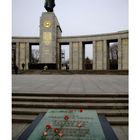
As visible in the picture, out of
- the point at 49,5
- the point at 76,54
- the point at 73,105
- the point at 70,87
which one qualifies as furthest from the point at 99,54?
the point at 73,105

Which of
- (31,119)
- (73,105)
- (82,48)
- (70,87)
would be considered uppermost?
(82,48)

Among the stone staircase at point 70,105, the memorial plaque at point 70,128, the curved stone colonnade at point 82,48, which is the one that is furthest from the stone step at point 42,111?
the curved stone colonnade at point 82,48

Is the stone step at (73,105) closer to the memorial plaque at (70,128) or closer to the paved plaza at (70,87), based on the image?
the paved plaza at (70,87)

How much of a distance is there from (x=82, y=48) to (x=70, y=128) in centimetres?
3651

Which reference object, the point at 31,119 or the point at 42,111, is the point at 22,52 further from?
the point at 31,119

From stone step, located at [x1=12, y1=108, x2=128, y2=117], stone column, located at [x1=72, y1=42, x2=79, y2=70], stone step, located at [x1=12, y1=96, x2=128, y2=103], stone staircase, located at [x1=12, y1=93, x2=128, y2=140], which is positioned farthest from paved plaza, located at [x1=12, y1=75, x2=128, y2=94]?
stone column, located at [x1=72, y1=42, x2=79, y2=70]

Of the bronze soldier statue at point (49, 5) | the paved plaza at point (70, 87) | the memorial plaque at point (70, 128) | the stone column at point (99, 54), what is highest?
the bronze soldier statue at point (49, 5)

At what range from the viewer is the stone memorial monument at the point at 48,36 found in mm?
36062

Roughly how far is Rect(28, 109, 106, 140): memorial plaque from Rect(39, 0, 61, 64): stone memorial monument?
31.9 metres

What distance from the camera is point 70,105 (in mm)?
6176

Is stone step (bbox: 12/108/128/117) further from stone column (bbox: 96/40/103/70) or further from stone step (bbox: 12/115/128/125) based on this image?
stone column (bbox: 96/40/103/70)
